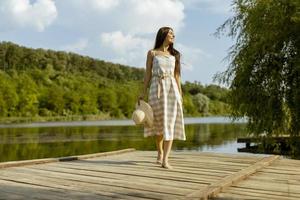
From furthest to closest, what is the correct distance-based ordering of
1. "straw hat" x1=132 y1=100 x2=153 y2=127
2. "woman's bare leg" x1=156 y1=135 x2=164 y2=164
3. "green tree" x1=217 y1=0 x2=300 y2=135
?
"green tree" x1=217 y1=0 x2=300 y2=135, "woman's bare leg" x1=156 y1=135 x2=164 y2=164, "straw hat" x1=132 y1=100 x2=153 y2=127

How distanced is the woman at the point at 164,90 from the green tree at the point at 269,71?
6.10m

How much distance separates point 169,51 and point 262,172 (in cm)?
177

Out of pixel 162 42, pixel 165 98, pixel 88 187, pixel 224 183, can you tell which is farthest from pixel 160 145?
pixel 88 187

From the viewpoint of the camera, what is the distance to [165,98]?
545cm

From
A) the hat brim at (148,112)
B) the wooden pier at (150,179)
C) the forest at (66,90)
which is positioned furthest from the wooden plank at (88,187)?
the forest at (66,90)

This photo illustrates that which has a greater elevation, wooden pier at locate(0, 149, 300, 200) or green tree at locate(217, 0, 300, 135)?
green tree at locate(217, 0, 300, 135)

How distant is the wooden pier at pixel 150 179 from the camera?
12.1 ft

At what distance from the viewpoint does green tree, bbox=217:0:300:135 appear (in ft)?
36.7

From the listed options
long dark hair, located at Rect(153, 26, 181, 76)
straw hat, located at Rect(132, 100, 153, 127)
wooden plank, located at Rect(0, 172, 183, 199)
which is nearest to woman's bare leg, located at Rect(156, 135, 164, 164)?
straw hat, located at Rect(132, 100, 153, 127)

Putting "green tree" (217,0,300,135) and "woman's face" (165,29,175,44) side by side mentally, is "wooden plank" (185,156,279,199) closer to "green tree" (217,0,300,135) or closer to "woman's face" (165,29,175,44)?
"woman's face" (165,29,175,44)

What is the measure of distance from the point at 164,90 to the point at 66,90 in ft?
285

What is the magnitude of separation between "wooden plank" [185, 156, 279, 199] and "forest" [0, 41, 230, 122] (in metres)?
50.8

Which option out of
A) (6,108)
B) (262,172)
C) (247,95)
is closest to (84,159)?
(262,172)

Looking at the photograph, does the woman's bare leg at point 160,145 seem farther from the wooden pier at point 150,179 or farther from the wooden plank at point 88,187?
the wooden plank at point 88,187
